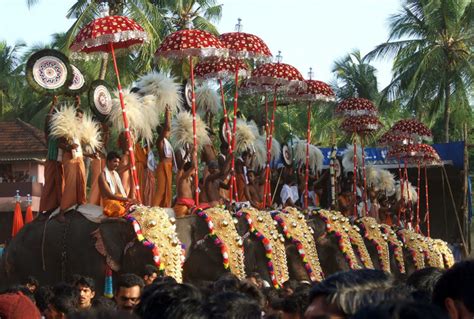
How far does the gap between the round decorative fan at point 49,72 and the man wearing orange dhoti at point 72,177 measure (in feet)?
3.87

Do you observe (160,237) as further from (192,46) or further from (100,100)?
(192,46)

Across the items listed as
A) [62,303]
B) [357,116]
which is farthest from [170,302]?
[357,116]

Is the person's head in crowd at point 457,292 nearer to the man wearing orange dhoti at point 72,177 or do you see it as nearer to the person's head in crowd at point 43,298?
the person's head in crowd at point 43,298

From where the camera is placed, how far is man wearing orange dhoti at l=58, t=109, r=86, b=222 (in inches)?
445

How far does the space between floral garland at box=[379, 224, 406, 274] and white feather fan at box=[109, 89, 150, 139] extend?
530 cm

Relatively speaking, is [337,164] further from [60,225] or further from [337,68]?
[337,68]

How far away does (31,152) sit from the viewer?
99.7 ft

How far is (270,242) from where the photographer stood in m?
12.3

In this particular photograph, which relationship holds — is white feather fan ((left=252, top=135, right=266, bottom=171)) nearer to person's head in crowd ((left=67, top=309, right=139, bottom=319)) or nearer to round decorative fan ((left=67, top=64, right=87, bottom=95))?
round decorative fan ((left=67, top=64, right=87, bottom=95))

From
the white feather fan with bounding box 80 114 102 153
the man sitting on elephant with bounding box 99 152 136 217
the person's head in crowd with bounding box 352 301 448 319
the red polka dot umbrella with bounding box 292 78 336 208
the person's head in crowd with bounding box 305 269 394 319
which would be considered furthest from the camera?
the red polka dot umbrella with bounding box 292 78 336 208

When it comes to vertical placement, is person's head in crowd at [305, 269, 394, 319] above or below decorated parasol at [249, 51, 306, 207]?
below

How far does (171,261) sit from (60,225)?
62.8 inches

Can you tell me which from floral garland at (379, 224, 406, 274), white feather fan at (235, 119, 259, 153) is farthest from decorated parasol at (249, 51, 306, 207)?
floral garland at (379, 224, 406, 274)

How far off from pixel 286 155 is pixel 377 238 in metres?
3.16
